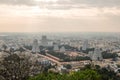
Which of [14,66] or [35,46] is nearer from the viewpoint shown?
[14,66]

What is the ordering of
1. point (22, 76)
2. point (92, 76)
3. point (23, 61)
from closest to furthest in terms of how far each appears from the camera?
point (92, 76) < point (22, 76) < point (23, 61)

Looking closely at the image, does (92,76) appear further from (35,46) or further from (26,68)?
(35,46)

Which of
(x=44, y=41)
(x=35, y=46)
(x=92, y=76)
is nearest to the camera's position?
(x=92, y=76)

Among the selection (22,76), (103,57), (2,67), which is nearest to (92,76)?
(22,76)

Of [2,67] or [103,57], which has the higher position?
[2,67]

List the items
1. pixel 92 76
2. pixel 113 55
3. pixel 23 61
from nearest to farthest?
1. pixel 92 76
2. pixel 23 61
3. pixel 113 55

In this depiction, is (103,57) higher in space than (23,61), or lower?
lower

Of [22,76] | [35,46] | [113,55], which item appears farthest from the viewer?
[35,46]

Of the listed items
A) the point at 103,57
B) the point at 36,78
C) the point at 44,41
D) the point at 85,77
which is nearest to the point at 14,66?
the point at 36,78

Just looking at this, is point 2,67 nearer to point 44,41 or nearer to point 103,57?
point 103,57
